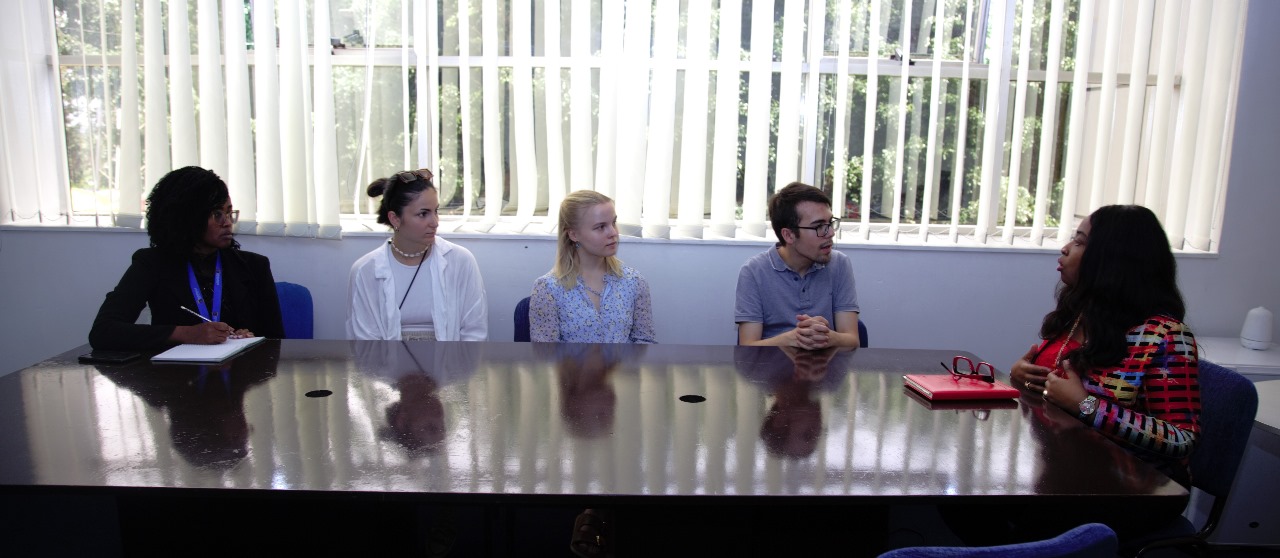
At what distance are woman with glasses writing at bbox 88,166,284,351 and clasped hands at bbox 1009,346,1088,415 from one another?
2176 mm

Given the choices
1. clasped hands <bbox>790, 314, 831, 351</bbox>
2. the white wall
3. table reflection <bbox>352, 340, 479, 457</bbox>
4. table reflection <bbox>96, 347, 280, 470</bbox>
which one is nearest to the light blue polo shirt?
clasped hands <bbox>790, 314, 831, 351</bbox>

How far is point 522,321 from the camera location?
10.0 feet

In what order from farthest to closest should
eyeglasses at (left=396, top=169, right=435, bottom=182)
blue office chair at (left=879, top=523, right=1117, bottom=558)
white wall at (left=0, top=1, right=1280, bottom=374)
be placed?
white wall at (left=0, top=1, right=1280, bottom=374), eyeglasses at (left=396, top=169, right=435, bottom=182), blue office chair at (left=879, top=523, right=1117, bottom=558)

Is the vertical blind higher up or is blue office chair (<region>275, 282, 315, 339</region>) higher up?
the vertical blind

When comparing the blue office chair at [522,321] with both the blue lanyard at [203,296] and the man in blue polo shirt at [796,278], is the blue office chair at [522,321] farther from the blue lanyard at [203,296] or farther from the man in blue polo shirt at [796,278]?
the blue lanyard at [203,296]

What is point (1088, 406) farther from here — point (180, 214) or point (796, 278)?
point (180, 214)

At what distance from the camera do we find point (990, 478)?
158 centimetres

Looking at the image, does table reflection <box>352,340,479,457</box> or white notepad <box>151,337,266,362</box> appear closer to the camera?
table reflection <box>352,340,479,457</box>

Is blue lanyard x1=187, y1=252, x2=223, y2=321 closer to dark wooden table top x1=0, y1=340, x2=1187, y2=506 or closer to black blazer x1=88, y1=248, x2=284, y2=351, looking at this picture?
black blazer x1=88, y1=248, x2=284, y2=351

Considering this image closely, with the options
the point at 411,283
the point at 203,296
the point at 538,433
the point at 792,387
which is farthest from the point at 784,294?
the point at 203,296

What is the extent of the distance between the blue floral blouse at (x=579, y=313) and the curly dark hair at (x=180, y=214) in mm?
1057

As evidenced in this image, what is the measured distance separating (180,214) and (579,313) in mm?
1279

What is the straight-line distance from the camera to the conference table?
151cm

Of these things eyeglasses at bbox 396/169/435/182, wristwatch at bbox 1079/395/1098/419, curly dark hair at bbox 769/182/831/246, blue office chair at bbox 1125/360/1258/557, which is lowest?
blue office chair at bbox 1125/360/1258/557
